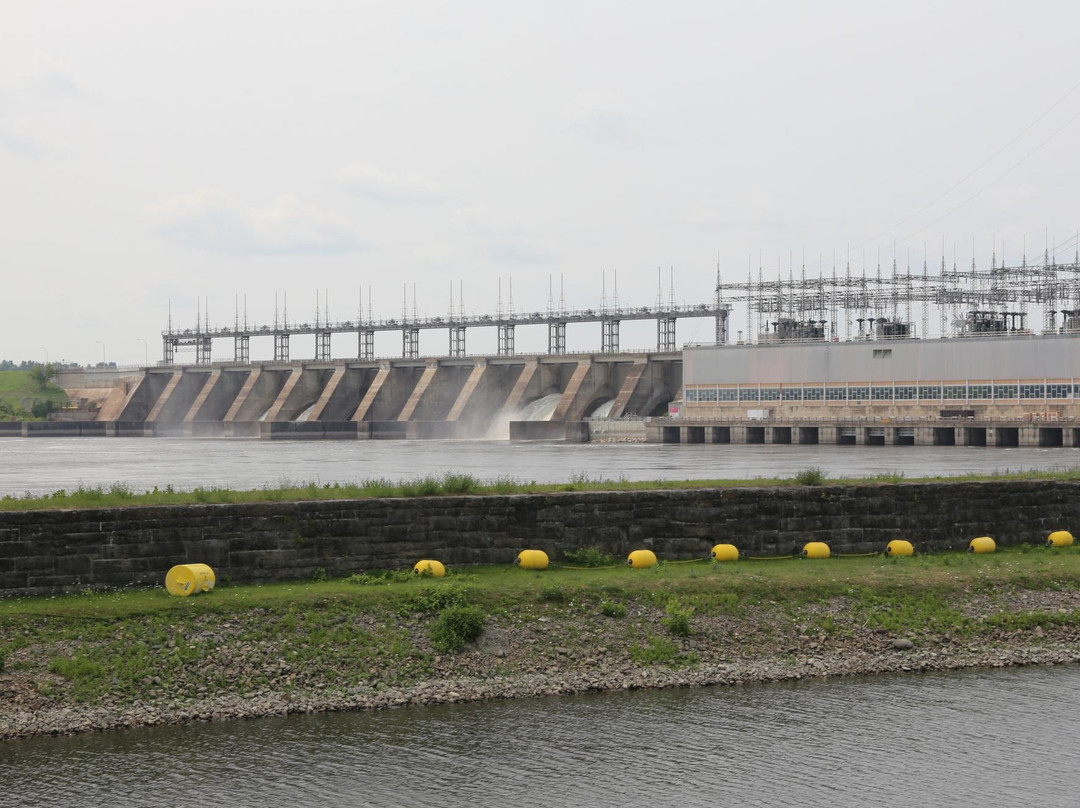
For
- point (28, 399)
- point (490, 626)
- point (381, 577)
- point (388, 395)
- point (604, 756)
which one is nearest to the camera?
point (604, 756)

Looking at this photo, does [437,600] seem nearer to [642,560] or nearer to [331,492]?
[331,492]

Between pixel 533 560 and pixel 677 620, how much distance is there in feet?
11.9

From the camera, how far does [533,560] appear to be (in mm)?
24250

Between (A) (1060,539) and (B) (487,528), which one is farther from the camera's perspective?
(A) (1060,539)

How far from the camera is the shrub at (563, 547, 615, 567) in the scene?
81.6 ft

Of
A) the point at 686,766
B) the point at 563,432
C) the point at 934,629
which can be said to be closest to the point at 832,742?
the point at 686,766

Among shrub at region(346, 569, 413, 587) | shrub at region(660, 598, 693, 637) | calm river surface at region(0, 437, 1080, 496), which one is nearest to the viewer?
shrub at region(660, 598, 693, 637)

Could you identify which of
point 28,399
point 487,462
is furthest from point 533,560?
point 28,399

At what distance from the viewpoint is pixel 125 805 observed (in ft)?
51.6

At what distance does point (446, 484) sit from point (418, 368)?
108325 millimetres

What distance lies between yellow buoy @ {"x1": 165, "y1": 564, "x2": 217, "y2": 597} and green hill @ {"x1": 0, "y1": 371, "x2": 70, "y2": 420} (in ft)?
480

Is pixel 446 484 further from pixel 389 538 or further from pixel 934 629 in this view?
pixel 934 629

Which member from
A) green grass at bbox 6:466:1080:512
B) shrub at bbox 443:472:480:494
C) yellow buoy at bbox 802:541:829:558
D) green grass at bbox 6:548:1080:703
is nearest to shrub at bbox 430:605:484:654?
green grass at bbox 6:548:1080:703

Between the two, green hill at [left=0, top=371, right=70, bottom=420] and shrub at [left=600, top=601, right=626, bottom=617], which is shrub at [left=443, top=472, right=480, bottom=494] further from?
green hill at [left=0, top=371, right=70, bottom=420]
